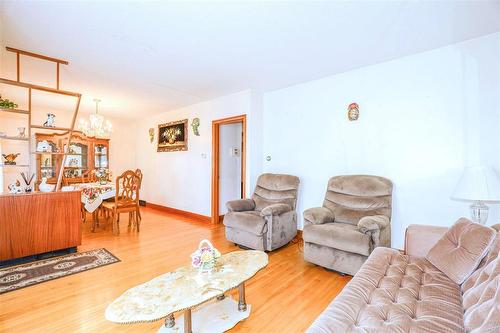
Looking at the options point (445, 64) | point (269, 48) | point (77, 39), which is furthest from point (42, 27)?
point (445, 64)

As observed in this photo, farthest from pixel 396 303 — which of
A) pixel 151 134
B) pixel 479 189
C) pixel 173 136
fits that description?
pixel 151 134

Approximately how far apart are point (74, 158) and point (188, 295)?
591cm

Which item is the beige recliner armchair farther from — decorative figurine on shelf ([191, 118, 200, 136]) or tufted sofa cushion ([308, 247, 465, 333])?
decorative figurine on shelf ([191, 118, 200, 136])

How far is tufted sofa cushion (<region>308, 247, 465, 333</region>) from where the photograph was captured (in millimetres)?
1148

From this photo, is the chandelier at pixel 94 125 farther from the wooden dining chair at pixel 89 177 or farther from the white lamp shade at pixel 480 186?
the white lamp shade at pixel 480 186

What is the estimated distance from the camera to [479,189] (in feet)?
6.77

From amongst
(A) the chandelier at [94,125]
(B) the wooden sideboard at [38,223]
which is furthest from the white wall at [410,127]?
(A) the chandelier at [94,125]

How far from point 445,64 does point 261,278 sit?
9.54ft

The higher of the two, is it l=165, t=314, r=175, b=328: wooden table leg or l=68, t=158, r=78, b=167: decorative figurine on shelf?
l=68, t=158, r=78, b=167: decorative figurine on shelf

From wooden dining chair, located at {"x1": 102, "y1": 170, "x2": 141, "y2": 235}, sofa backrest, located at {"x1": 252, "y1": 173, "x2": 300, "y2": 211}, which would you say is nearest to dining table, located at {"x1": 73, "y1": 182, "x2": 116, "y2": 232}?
wooden dining chair, located at {"x1": 102, "y1": 170, "x2": 141, "y2": 235}

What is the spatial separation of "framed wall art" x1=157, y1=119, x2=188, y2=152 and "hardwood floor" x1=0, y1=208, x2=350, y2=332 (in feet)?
7.90

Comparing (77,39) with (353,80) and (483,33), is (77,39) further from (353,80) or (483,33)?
(483,33)

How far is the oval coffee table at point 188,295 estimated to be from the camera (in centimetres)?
134

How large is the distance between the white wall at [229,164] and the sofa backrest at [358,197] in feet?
7.50
